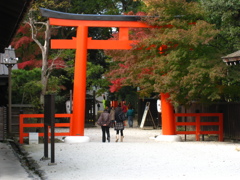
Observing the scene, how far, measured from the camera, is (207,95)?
22.6 metres

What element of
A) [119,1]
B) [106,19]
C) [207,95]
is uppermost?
[119,1]

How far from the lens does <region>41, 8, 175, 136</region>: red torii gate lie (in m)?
22.8

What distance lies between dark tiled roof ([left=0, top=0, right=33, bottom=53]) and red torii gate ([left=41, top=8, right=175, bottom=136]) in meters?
8.17

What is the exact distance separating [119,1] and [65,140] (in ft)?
83.6

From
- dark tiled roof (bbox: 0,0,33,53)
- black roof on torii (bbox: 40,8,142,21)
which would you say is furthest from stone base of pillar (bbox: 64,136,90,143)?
dark tiled roof (bbox: 0,0,33,53)

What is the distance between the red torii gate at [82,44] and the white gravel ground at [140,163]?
13.1ft

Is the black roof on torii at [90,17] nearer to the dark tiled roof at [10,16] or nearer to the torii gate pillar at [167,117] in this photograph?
the torii gate pillar at [167,117]

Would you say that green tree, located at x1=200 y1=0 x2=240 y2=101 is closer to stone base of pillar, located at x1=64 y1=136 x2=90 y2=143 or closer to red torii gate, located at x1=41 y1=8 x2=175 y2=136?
red torii gate, located at x1=41 y1=8 x2=175 y2=136

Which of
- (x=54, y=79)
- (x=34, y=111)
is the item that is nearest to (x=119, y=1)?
(x=54, y=79)

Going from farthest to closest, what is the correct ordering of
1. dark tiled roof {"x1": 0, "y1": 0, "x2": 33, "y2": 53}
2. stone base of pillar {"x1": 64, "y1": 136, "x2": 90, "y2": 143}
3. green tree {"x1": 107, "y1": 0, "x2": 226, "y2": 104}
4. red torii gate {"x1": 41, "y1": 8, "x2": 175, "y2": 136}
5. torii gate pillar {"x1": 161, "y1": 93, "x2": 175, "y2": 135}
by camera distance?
torii gate pillar {"x1": 161, "y1": 93, "x2": 175, "y2": 135} < red torii gate {"x1": 41, "y1": 8, "x2": 175, "y2": 136} < stone base of pillar {"x1": 64, "y1": 136, "x2": 90, "y2": 143} < green tree {"x1": 107, "y1": 0, "x2": 226, "y2": 104} < dark tiled roof {"x1": 0, "y1": 0, "x2": 33, "y2": 53}

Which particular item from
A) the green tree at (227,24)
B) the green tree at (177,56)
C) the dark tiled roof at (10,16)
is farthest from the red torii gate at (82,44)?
the dark tiled roof at (10,16)

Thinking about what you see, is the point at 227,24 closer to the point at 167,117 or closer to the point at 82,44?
the point at 167,117

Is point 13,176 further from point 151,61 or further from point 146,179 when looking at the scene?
point 151,61

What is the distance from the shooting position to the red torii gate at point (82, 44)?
2280 cm
